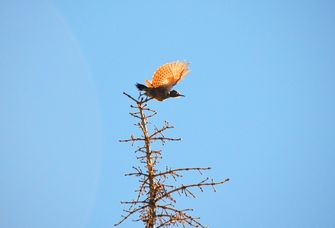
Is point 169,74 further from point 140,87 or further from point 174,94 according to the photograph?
point 140,87

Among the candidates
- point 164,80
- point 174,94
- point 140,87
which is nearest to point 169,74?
Answer: point 164,80

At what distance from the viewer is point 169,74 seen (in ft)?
27.5

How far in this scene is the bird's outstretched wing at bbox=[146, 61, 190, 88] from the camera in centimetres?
820

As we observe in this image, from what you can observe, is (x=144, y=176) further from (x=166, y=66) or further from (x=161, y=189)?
(x=166, y=66)

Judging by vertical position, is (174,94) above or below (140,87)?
above

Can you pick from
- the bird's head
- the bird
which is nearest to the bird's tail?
the bird

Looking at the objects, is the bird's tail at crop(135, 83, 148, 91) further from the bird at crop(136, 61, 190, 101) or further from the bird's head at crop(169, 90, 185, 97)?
the bird's head at crop(169, 90, 185, 97)

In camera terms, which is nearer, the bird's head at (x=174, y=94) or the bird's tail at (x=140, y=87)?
the bird's tail at (x=140, y=87)

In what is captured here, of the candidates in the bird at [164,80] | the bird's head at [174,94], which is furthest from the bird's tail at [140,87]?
the bird's head at [174,94]

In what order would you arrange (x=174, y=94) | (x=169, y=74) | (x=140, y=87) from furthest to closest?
(x=174, y=94) < (x=169, y=74) < (x=140, y=87)

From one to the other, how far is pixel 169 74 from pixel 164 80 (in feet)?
0.57

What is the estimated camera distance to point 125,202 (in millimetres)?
5328

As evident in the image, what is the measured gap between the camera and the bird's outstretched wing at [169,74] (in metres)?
8.20

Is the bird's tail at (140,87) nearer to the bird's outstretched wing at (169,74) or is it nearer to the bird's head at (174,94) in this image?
the bird's outstretched wing at (169,74)
